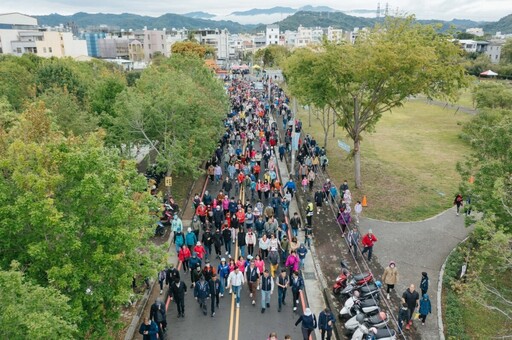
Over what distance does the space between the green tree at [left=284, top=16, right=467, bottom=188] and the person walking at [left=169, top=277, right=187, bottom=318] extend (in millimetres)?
13289

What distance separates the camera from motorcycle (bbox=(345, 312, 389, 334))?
11500 mm

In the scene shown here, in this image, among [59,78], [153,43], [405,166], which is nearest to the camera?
[405,166]

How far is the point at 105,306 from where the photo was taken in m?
9.74

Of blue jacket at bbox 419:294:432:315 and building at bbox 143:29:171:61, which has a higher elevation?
building at bbox 143:29:171:61

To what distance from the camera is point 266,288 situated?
42.2 ft

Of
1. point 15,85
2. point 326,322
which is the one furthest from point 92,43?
point 326,322

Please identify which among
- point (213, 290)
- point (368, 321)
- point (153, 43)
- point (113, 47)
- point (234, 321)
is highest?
point (153, 43)

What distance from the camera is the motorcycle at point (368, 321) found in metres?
11.5

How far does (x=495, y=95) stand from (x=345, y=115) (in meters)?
23.8

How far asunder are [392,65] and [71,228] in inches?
634

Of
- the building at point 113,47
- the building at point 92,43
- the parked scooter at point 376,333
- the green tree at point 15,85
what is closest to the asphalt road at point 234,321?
the parked scooter at point 376,333

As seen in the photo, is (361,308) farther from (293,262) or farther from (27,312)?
(27,312)

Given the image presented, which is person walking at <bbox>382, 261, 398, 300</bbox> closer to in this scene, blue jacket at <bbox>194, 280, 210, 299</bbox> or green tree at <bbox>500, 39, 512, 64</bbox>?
blue jacket at <bbox>194, 280, 210, 299</bbox>

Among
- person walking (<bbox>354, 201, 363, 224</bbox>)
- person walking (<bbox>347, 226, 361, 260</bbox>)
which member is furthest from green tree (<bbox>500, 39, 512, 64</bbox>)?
person walking (<bbox>347, 226, 361, 260</bbox>)
